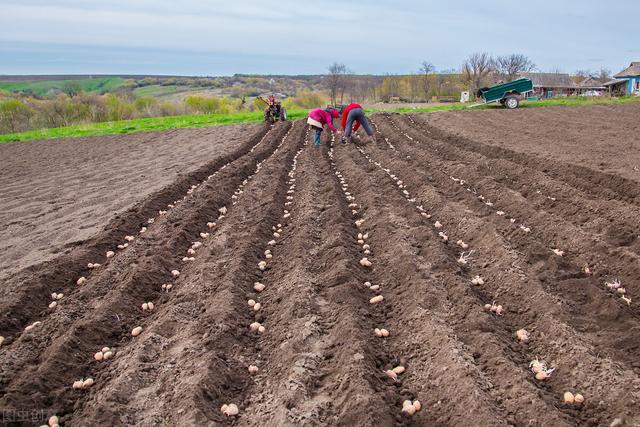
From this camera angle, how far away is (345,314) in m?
4.40

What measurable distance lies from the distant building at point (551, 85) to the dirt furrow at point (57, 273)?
218 ft

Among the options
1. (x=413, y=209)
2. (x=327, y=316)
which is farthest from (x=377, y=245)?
(x=327, y=316)

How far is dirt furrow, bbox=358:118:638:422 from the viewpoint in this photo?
328cm

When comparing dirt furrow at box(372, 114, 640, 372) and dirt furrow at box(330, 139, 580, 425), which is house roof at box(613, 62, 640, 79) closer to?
dirt furrow at box(372, 114, 640, 372)

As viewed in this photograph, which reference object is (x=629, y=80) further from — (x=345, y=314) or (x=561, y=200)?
(x=345, y=314)

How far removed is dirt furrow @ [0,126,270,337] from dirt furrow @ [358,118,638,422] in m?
4.68

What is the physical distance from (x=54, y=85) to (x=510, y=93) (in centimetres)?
9239

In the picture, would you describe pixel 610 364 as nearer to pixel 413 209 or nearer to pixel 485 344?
pixel 485 344

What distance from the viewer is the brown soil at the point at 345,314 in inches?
131

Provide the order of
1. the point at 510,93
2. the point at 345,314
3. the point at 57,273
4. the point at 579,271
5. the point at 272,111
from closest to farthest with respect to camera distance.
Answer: the point at 345,314 → the point at 579,271 → the point at 57,273 → the point at 272,111 → the point at 510,93

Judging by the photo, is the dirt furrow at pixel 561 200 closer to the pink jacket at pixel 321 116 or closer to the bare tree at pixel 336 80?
the pink jacket at pixel 321 116

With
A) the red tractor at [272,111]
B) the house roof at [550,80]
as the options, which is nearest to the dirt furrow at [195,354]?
the red tractor at [272,111]

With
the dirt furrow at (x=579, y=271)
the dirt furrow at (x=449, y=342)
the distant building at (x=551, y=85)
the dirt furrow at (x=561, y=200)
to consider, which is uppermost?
the distant building at (x=551, y=85)

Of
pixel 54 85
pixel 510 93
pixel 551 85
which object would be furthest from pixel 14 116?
pixel 54 85
